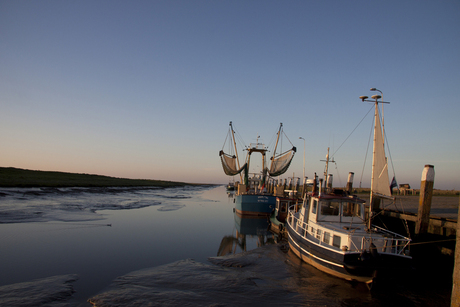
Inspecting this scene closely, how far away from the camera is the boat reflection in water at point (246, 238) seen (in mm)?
18134

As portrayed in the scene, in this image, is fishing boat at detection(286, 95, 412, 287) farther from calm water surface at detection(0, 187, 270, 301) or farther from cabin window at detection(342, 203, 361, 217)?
calm water surface at detection(0, 187, 270, 301)

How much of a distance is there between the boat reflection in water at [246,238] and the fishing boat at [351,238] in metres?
3.85

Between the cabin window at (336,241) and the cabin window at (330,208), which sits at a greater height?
the cabin window at (330,208)

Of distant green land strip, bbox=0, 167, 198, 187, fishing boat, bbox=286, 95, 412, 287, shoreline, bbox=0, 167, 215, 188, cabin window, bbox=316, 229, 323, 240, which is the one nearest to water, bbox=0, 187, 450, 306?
fishing boat, bbox=286, 95, 412, 287

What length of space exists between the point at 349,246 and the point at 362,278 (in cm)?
134

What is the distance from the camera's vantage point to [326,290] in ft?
35.7

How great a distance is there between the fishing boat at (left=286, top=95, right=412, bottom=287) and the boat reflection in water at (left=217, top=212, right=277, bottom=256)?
3855 mm

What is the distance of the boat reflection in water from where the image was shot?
1813cm

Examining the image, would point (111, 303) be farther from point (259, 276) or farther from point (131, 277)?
point (259, 276)

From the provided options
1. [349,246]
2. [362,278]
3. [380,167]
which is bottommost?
[362,278]

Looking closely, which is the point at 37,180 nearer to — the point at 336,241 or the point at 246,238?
the point at 246,238

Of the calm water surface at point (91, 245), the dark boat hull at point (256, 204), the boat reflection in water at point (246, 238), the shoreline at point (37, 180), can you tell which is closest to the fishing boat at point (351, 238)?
the boat reflection in water at point (246, 238)

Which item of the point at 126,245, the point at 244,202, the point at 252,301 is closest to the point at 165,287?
the point at 252,301

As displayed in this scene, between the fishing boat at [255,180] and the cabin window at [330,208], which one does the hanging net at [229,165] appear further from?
the cabin window at [330,208]
